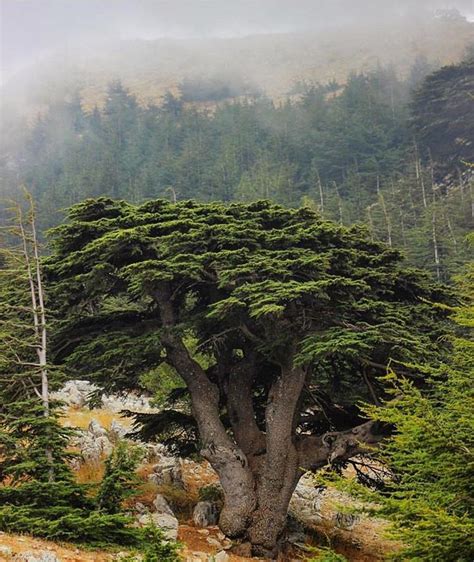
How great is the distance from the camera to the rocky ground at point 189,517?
758cm

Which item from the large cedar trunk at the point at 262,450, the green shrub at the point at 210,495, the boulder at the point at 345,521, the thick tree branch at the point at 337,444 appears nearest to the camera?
the thick tree branch at the point at 337,444

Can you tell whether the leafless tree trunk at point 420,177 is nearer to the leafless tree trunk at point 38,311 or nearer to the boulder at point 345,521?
the boulder at point 345,521

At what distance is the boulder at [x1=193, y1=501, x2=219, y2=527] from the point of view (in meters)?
12.0

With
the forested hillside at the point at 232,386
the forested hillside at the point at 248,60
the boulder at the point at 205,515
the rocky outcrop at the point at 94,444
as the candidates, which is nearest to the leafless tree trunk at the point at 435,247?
the forested hillside at the point at 232,386

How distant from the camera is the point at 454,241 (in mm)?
41250

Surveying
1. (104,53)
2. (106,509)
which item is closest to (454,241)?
(106,509)

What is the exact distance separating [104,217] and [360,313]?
6115mm

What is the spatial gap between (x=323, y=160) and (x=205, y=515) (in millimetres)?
67005

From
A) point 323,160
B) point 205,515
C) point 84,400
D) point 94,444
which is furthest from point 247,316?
point 323,160

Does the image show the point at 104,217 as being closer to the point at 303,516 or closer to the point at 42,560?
the point at 42,560

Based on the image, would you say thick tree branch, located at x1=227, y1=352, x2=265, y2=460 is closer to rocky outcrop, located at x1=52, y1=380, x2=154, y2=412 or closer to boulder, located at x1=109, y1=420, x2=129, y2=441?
boulder, located at x1=109, y1=420, x2=129, y2=441

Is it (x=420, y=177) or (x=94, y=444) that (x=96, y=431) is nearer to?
(x=94, y=444)

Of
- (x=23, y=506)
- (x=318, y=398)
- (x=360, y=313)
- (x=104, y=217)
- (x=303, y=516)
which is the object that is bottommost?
(x=303, y=516)

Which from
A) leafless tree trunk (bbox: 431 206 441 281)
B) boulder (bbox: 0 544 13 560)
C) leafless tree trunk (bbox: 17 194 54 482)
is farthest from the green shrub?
leafless tree trunk (bbox: 431 206 441 281)
